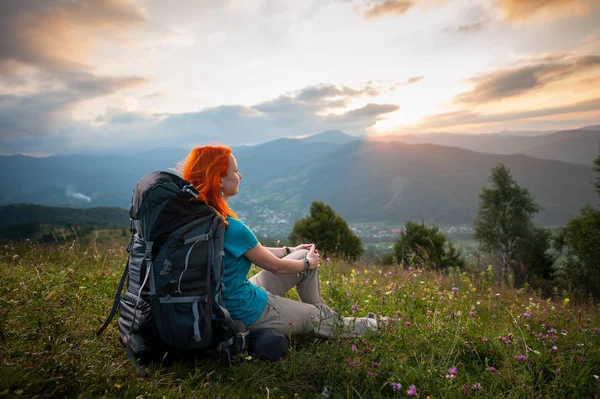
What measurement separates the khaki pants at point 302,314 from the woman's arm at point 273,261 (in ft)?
0.65

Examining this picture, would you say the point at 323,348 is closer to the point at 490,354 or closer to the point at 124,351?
the point at 490,354

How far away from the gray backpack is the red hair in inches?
9.2

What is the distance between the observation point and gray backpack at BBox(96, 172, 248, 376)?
9.84 ft

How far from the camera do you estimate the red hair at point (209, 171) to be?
3.41m

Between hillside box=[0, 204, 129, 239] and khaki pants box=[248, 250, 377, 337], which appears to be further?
hillside box=[0, 204, 129, 239]

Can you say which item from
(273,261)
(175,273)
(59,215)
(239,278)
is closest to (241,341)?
(239,278)

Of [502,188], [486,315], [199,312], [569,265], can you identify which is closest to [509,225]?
[502,188]

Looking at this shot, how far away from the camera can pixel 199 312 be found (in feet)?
9.91

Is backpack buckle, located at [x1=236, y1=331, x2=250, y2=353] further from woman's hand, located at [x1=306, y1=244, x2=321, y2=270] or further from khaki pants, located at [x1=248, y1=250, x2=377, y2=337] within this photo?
woman's hand, located at [x1=306, y1=244, x2=321, y2=270]

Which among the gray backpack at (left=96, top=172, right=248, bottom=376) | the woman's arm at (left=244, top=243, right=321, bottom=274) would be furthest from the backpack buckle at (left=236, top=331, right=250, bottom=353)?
the woman's arm at (left=244, top=243, right=321, bottom=274)

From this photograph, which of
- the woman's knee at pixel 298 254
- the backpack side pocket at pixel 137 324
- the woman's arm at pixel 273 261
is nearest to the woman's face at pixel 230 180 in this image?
the woman's arm at pixel 273 261

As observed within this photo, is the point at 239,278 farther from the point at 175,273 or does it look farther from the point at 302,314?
the point at 302,314

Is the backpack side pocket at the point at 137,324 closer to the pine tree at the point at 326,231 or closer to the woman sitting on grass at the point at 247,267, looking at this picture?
the woman sitting on grass at the point at 247,267

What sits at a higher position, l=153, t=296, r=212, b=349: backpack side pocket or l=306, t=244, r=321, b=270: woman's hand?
l=306, t=244, r=321, b=270: woman's hand
